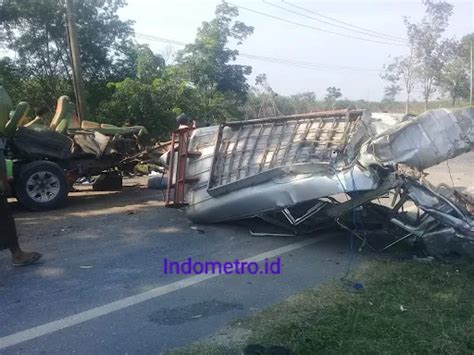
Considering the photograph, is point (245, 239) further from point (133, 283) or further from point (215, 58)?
point (215, 58)

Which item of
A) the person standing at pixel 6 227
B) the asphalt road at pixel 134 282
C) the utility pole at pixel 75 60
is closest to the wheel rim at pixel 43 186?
the asphalt road at pixel 134 282

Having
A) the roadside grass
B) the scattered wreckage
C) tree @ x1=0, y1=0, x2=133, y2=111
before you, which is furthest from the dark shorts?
tree @ x1=0, y1=0, x2=133, y2=111

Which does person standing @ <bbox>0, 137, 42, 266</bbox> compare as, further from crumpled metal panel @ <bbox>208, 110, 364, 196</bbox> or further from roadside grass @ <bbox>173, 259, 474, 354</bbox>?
roadside grass @ <bbox>173, 259, 474, 354</bbox>

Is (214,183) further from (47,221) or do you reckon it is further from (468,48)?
(468,48)

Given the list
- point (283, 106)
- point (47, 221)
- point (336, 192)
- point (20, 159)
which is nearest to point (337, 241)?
point (336, 192)

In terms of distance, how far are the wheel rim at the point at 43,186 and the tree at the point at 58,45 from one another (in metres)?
11.4

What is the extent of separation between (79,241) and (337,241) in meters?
3.33

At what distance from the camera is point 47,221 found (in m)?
7.55

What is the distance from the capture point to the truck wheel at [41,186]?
8.20 m

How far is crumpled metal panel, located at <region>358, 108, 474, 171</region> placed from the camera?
5180mm

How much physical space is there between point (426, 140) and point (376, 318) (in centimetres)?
224

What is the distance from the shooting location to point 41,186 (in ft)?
27.7

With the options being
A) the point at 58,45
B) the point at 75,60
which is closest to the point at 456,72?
the point at 58,45

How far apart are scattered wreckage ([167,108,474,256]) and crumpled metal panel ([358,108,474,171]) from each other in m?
0.01
